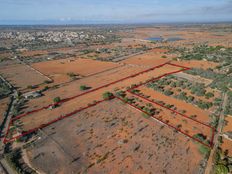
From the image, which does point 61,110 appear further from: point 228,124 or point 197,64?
point 197,64

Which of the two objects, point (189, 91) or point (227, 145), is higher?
point (227, 145)

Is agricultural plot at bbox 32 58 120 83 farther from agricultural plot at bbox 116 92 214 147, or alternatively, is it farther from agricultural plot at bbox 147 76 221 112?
agricultural plot at bbox 116 92 214 147

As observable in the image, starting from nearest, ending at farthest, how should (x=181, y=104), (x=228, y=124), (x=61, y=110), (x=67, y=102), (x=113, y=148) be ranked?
(x=113, y=148) < (x=228, y=124) < (x=61, y=110) < (x=181, y=104) < (x=67, y=102)

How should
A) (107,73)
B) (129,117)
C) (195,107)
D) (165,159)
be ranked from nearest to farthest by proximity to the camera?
(165,159) < (129,117) < (195,107) < (107,73)

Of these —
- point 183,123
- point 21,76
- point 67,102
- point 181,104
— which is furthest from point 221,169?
point 21,76

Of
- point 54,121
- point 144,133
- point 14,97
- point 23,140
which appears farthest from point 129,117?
point 14,97

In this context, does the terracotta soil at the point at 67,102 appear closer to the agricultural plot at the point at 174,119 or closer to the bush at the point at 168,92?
the agricultural plot at the point at 174,119

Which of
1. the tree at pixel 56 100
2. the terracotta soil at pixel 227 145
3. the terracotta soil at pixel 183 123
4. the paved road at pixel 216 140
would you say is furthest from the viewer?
the tree at pixel 56 100

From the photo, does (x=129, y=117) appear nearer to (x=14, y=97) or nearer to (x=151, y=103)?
(x=151, y=103)

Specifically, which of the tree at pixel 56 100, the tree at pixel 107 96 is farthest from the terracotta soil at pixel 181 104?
the tree at pixel 56 100
